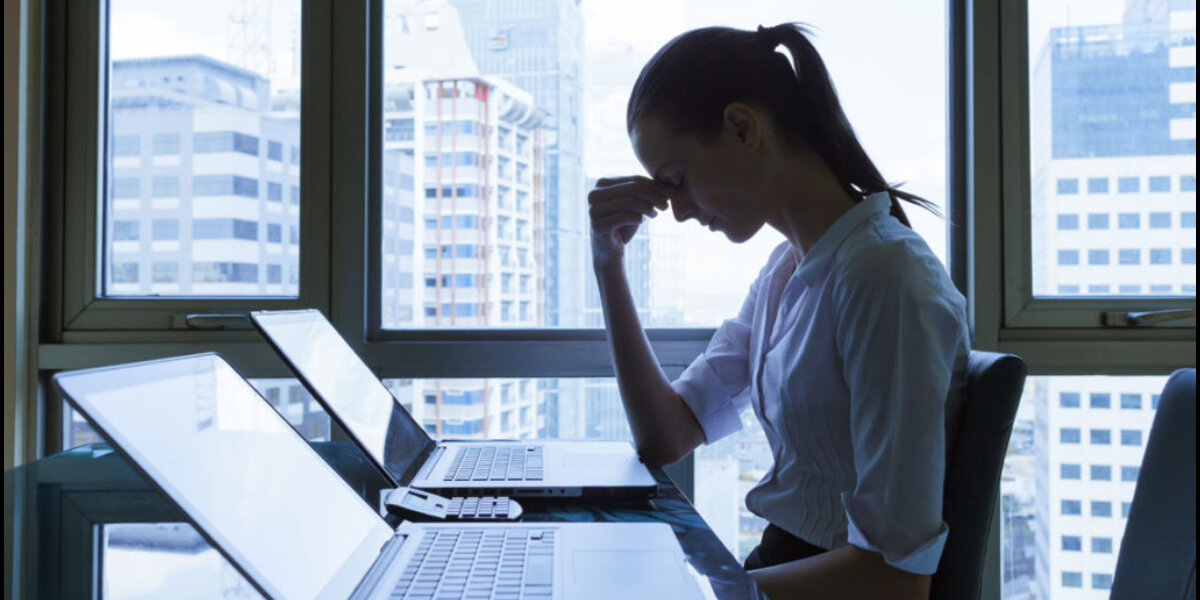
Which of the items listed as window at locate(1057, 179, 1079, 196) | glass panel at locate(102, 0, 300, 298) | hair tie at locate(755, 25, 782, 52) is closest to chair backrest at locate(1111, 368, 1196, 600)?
hair tie at locate(755, 25, 782, 52)

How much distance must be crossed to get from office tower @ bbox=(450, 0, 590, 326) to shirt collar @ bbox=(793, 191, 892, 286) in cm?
95

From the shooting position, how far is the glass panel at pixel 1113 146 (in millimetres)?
1823

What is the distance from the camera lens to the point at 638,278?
188 centimetres

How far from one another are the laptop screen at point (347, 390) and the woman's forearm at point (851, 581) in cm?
46

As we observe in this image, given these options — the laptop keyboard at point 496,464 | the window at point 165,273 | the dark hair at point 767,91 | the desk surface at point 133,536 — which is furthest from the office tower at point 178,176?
the dark hair at point 767,91

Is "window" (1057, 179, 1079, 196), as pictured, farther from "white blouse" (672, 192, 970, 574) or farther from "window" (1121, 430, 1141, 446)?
"white blouse" (672, 192, 970, 574)

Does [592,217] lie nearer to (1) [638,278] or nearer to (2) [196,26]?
(1) [638,278]

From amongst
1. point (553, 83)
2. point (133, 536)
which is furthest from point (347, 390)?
point (553, 83)

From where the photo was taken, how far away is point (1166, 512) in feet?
2.03

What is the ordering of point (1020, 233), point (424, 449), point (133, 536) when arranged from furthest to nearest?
point (1020, 233) < point (424, 449) < point (133, 536)

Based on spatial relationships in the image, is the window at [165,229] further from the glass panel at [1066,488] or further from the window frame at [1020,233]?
the glass panel at [1066,488]

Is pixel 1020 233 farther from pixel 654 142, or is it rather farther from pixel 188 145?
pixel 188 145

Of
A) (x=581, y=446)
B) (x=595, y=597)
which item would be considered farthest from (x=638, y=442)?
(x=595, y=597)

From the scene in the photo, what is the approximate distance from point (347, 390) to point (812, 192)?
2.19 ft
